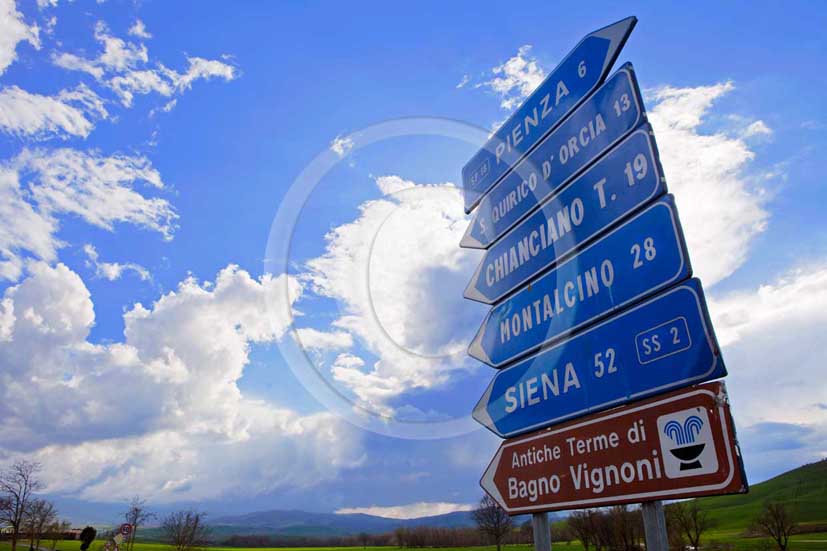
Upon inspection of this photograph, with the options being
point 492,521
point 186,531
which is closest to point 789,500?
point 492,521

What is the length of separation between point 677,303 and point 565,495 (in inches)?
91.3

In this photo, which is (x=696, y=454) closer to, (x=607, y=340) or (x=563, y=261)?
(x=607, y=340)

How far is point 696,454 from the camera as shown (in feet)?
12.7

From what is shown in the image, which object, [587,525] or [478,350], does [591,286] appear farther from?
[587,525]

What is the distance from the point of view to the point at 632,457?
175 inches

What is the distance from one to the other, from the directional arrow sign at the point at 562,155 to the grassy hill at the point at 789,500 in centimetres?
12364

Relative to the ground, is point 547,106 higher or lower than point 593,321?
higher

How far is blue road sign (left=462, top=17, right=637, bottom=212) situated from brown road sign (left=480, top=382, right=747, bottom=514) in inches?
153

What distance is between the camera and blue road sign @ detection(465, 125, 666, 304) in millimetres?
5016

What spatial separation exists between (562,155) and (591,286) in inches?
75.5

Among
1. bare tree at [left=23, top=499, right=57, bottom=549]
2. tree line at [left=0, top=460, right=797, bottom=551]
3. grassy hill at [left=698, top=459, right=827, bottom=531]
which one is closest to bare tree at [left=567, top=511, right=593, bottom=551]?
tree line at [left=0, top=460, right=797, bottom=551]

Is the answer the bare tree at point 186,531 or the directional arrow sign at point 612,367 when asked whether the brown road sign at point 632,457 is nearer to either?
the directional arrow sign at point 612,367

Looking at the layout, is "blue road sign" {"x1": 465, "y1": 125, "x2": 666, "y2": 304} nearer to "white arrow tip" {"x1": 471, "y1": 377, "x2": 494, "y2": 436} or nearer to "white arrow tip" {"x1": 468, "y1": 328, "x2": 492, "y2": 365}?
"white arrow tip" {"x1": 468, "y1": 328, "x2": 492, "y2": 365}

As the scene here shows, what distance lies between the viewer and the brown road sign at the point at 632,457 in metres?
3.75
